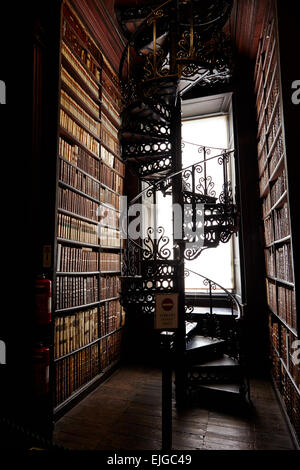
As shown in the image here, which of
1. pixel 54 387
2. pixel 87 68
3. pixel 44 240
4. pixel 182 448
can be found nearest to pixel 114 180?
pixel 87 68

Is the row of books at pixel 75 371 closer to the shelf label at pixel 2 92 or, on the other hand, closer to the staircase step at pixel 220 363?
the staircase step at pixel 220 363

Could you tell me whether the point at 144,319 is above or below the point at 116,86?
below

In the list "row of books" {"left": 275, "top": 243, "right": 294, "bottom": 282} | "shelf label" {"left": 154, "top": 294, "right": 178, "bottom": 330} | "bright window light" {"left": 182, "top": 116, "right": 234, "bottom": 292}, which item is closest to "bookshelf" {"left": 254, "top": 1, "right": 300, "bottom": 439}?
"row of books" {"left": 275, "top": 243, "right": 294, "bottom": 282}

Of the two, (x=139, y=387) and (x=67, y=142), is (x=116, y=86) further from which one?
(x=139, y=387)

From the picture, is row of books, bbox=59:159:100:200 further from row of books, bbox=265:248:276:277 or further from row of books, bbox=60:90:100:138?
row of books, bbox=265:248:276:277

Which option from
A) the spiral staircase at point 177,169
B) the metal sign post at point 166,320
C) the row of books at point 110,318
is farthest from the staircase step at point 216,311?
the metal sign post at point 166,320

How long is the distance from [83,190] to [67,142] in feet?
1.66

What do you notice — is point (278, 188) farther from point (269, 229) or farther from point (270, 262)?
point (270, 262)

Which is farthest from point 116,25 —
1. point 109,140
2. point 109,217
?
point 109,217

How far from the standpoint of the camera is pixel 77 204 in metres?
2.88

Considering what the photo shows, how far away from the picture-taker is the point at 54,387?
7.86ft

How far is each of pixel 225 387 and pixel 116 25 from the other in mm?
4384

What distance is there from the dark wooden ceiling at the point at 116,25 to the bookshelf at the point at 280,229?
25 cm

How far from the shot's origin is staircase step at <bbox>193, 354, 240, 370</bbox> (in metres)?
2.87
